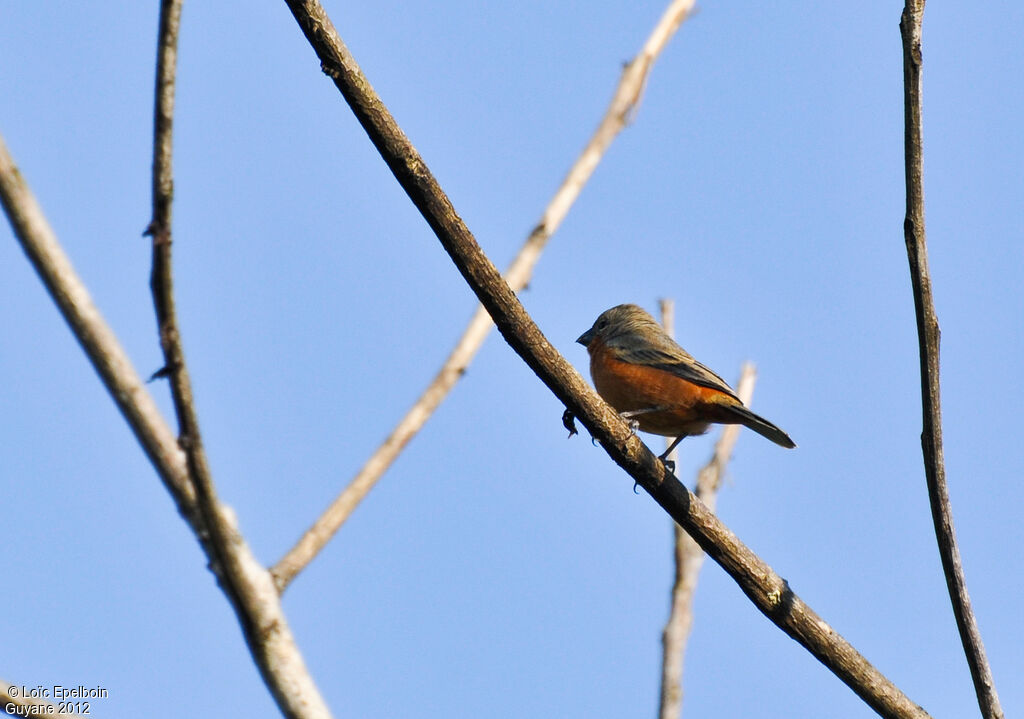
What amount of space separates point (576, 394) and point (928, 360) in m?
1.41

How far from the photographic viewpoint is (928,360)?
13.5ft

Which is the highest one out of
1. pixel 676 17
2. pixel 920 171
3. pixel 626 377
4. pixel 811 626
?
pixel 676 17

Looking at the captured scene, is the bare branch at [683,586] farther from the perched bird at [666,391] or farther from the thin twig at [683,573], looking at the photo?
the perched bird at [666,391]

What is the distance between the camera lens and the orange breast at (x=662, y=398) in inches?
311

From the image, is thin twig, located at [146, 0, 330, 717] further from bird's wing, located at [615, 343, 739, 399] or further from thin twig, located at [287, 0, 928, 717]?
bird's wing, located at [615, 343, 739, 399]

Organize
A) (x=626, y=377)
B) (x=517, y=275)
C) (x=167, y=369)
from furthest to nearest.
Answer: (x=626, y=377)
(x=517, y=275)
(x=167, y=369)

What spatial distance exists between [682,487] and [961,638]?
1304 mm

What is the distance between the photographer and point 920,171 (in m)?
3.83

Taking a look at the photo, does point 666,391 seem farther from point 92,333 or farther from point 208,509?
point 92,333

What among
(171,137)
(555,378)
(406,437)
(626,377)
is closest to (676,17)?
(626,377)

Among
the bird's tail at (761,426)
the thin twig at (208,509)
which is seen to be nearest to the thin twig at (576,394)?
the thin twig at (208,509)

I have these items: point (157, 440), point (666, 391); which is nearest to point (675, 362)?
point (666, 391)

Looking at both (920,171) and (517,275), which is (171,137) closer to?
(920,171)

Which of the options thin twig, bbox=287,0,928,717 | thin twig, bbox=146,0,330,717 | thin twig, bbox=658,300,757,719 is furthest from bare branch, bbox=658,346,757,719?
thin twig, bbox=146,0,330,717
